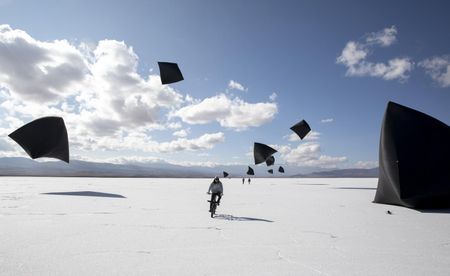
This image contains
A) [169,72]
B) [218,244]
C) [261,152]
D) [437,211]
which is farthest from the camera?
[261,152]

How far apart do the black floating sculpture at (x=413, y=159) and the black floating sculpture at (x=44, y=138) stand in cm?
2550

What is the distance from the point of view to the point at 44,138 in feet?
93.0

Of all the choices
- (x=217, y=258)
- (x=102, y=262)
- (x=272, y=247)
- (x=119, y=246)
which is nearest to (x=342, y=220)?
(x=272, y=247)

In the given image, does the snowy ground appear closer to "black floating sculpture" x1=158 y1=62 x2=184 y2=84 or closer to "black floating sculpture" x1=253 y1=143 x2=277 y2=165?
"black floating sculpture" x1=158 y1=62 x2=184 y2=84

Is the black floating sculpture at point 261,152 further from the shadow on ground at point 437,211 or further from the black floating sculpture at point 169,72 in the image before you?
the shadow on ground at point 437,211

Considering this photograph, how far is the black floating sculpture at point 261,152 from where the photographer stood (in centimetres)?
4119

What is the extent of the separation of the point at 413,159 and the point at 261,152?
979 inches

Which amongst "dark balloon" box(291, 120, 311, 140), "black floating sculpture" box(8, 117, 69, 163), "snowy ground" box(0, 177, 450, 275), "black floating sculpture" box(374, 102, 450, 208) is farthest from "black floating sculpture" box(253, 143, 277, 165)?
"snowy ground" box(0, 177, 450, 275)

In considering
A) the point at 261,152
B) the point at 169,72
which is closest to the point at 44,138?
the point at 169,72

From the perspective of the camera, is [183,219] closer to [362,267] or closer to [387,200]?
[362,267]

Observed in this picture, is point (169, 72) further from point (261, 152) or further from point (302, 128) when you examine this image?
point (261, 152)

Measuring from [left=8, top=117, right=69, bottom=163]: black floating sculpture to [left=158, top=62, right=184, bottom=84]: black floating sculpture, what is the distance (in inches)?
541

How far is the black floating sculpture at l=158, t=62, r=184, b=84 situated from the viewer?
20.5 meters

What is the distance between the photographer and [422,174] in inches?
664
